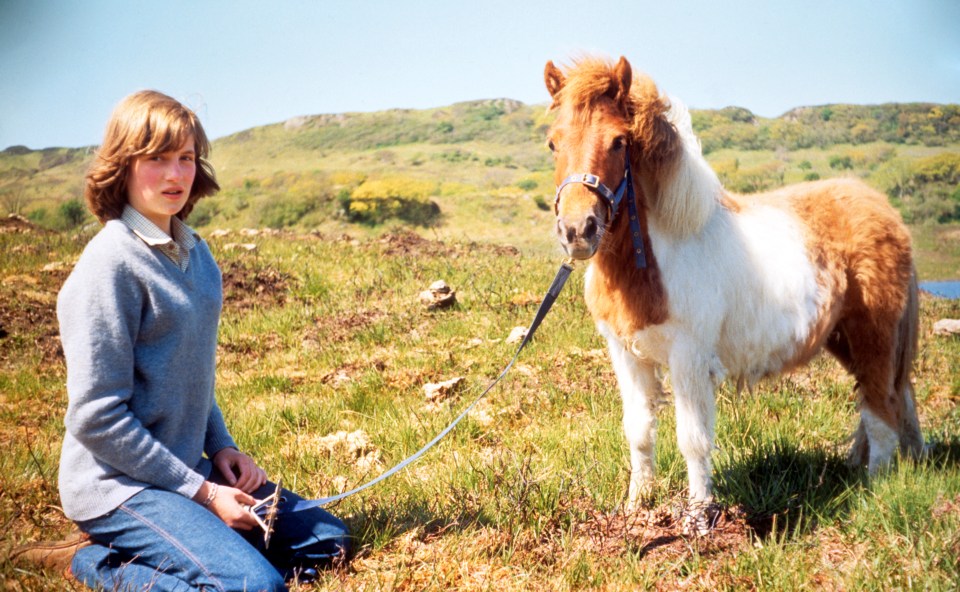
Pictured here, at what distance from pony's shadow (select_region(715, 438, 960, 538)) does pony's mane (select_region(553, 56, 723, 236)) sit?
1355mm

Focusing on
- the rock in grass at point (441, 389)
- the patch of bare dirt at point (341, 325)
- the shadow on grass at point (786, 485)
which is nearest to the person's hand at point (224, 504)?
the shadow on grass at point (786, 485)

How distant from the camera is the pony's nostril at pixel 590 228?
2.46m

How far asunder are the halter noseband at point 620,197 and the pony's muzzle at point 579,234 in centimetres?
13

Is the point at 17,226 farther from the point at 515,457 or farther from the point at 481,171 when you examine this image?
the point at 481,171

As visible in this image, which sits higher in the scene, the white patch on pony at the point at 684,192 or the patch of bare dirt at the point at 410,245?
the white patch on pony at the point at 684,192

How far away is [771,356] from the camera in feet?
10.2

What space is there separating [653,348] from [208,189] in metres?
2.13

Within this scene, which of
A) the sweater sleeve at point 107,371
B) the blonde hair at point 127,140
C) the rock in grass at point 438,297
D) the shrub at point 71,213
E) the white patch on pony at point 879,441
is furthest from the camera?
the shrub at point 71,213

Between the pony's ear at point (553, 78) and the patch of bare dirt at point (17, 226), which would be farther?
the patch of bare dirt at point (17, 226)

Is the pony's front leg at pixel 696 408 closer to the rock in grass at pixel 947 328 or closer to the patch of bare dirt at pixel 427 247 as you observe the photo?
the rock in grass at pixel 947 328

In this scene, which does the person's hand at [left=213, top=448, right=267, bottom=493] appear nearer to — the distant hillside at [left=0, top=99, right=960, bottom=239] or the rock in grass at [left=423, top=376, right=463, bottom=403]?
the rock in grass at [left=423, top=376, right=463, bottom=403]

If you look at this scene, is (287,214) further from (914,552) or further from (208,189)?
(914,552)

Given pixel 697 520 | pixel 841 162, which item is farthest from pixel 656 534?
pixel 841 162

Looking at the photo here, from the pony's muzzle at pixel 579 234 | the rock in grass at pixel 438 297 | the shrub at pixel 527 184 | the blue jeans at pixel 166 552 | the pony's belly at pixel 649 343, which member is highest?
the shrub at pixel 527 184
